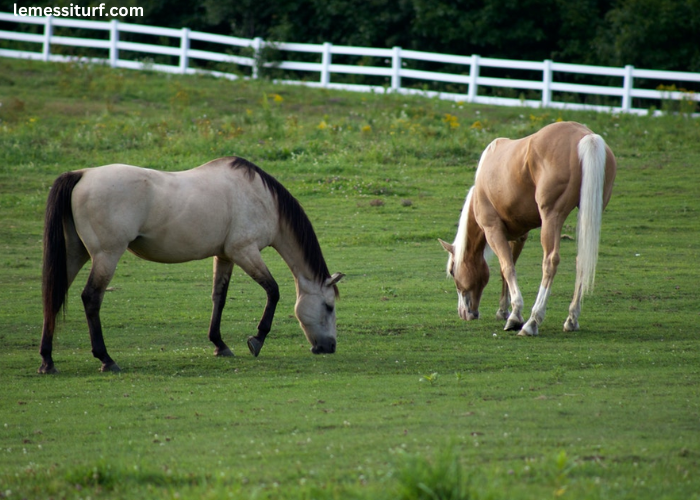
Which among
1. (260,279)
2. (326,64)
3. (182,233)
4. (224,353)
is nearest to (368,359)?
(260,279)

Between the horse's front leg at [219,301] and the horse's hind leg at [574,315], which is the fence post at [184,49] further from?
the horse's hind leg at [574,315]

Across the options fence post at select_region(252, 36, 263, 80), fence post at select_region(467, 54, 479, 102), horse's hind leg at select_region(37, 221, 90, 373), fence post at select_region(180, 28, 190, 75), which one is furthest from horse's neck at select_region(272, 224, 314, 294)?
fence post at select_region(252, 36, 263, 80)

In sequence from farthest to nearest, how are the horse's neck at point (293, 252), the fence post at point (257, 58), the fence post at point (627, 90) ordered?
the fence post at point (257, 58) → the fence post at point (627, 90) → the horse's neck at point (293, 252)

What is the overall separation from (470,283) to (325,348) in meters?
2.59

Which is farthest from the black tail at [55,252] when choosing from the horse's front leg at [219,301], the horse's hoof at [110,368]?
the horse's front leg at [219,301]

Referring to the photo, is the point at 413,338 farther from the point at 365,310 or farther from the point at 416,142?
the point at 416,142

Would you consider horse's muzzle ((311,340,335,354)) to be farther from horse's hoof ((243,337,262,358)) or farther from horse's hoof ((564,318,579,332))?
horse's hoof ((564,318,579,332))

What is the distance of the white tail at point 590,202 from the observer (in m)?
8.97

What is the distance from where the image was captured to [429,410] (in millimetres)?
6145

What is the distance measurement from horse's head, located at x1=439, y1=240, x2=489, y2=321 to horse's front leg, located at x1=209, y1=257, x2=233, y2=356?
3.15 metres

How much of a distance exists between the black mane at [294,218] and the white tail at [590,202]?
111 inches

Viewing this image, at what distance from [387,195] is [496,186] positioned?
26.8ft

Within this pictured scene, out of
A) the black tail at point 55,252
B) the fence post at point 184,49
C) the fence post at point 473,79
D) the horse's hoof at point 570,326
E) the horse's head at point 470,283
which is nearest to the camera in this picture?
the black tail at point 55,252

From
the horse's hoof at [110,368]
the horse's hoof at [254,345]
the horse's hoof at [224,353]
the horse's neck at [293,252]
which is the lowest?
the horse's hoof at [224,353]
